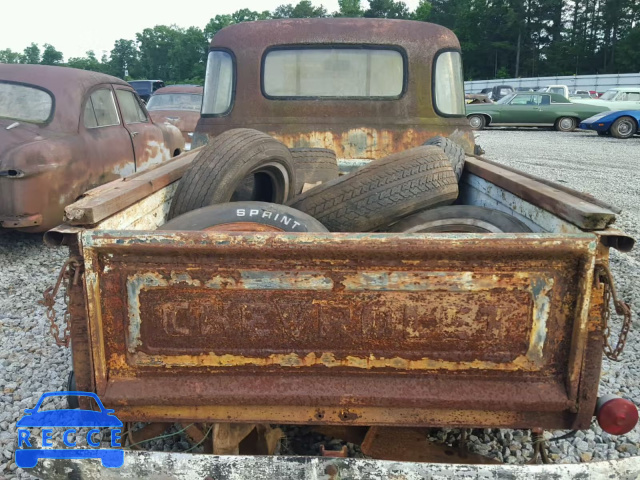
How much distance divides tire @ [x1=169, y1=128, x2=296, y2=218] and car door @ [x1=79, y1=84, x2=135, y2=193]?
3.18m

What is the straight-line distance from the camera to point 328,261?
5.48 ft

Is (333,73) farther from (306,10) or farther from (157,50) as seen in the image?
(306,10)

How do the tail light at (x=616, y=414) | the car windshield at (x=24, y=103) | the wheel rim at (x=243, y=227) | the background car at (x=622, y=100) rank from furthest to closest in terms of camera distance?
1. the background car at (x=622, y=100)
2. the car windshield at (x=24, y=103)
3. the wheel rim at (x=243, y=227)
4. the tail light at (x=616, y=414)

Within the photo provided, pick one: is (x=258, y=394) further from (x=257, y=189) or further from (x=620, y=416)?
(x=257, y=189)

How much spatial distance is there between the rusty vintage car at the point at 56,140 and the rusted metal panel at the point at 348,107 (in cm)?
181

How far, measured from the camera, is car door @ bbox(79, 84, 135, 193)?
5461 millimetres

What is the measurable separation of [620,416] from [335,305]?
3.28 feet

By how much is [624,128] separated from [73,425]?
18878mm

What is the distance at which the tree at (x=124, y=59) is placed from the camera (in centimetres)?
6000

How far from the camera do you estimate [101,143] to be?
19.1ft

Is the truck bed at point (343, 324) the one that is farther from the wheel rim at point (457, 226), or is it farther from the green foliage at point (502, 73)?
the green foliage at point (502, 73)

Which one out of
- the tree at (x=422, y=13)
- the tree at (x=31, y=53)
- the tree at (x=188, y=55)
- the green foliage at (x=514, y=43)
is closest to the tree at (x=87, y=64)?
the green foliage at (x=514, y=43)

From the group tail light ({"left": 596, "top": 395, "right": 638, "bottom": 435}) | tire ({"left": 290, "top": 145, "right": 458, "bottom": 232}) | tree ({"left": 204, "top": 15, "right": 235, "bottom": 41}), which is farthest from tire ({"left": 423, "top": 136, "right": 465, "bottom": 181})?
tree ({"left": 204, "top": 15, "right": 235, "bottom": 41})

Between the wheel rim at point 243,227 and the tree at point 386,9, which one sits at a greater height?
the tree at point 386,9
